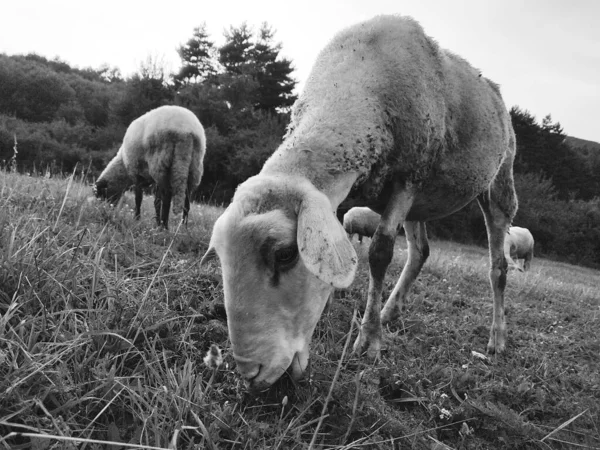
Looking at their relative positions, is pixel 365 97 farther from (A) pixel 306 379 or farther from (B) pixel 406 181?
(A) pixel 306 379

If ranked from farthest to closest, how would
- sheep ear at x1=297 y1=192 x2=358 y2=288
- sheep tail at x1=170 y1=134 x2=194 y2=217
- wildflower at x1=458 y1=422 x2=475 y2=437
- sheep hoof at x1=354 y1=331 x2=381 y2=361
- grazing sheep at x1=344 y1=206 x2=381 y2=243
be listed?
grazing sheep at x1=344 y1=206 x2=381 y2=243 → sheep tail at x1=170 y1=134 x2=194 y2=217 → sheep hoof at x1=354 y1=331 x2=381 y2=361 → wildflower at x1=458 y1=422 x2=475 y2=437 → sheep ear at x1=297 y1=192 x2=358 y2=288

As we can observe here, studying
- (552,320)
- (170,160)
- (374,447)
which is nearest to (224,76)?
(170,160)

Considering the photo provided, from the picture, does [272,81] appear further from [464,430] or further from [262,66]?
[464,430]

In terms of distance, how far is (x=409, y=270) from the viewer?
12.7ft

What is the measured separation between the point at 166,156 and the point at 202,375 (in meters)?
4.58

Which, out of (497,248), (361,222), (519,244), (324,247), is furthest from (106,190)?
(519,244)

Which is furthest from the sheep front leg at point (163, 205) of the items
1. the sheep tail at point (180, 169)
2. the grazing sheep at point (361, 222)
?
the grazing sheep at point (361, 222)

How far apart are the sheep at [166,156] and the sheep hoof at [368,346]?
11.9 feet

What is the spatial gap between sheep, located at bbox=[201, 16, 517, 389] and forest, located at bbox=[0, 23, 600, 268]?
20.6 metres

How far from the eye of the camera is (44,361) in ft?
5.34

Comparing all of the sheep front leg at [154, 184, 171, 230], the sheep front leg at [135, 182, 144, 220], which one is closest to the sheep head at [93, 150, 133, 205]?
the sheep front leg at [135, 182, 144, 220]

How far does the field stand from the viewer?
1.54 metres

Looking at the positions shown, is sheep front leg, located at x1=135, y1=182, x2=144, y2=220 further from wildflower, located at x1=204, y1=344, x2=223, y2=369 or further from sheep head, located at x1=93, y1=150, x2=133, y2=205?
wildflower, located at x1=204, y1=344, x2=223, y2=369

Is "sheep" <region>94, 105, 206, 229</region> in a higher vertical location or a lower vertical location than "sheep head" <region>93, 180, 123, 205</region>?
higher
